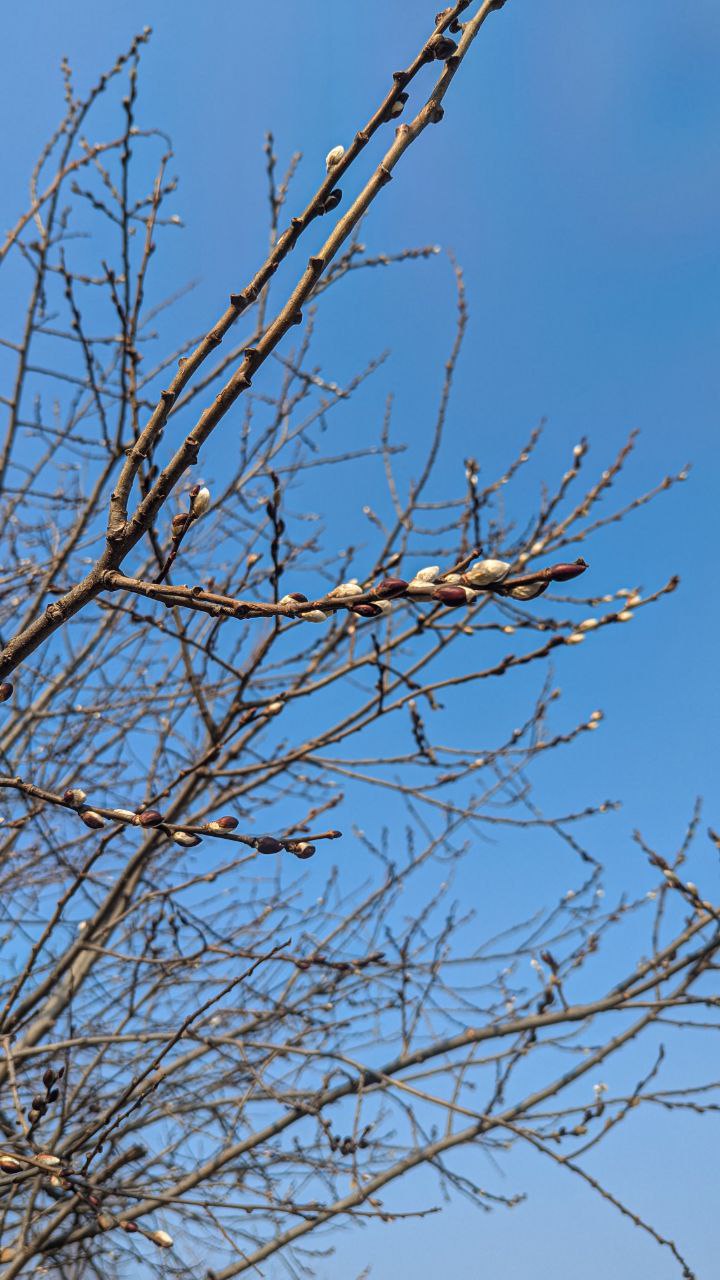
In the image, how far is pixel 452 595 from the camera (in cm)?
116

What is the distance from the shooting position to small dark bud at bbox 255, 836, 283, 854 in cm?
164

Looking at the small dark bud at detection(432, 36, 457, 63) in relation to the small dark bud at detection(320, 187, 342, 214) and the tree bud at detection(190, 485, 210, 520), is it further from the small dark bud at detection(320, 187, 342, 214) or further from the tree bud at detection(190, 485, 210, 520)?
the tree bud at detection(190, 485, 210, 520)

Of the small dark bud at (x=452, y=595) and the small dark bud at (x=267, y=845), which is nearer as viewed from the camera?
the small dark bud at (x=452, y=595)

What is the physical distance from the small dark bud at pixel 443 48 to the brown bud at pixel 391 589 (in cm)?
100

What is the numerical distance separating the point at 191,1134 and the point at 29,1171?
2.09 metres

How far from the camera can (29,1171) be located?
84.5 inches

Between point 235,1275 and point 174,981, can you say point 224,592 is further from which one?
point 235,1275

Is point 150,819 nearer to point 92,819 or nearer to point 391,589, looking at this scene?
point 92,819

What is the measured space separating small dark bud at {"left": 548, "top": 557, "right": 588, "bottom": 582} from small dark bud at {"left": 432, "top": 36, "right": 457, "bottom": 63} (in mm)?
995

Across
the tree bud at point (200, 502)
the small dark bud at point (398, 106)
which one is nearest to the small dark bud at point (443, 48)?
the small dark bud at point (398, 106)

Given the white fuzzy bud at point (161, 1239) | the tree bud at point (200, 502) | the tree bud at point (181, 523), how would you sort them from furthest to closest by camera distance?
the white fuzzy bud at point (161, 1239) → the tree bud at point (200, 502) → the tree bud at point (181, 523)

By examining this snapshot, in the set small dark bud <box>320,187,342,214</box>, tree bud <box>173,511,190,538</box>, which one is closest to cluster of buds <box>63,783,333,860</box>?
tree bud <box>173,511,190,538</box>

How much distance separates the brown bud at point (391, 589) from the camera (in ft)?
3.88

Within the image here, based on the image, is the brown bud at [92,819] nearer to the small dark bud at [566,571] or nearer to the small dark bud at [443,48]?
the small dark bud at [566,571]
